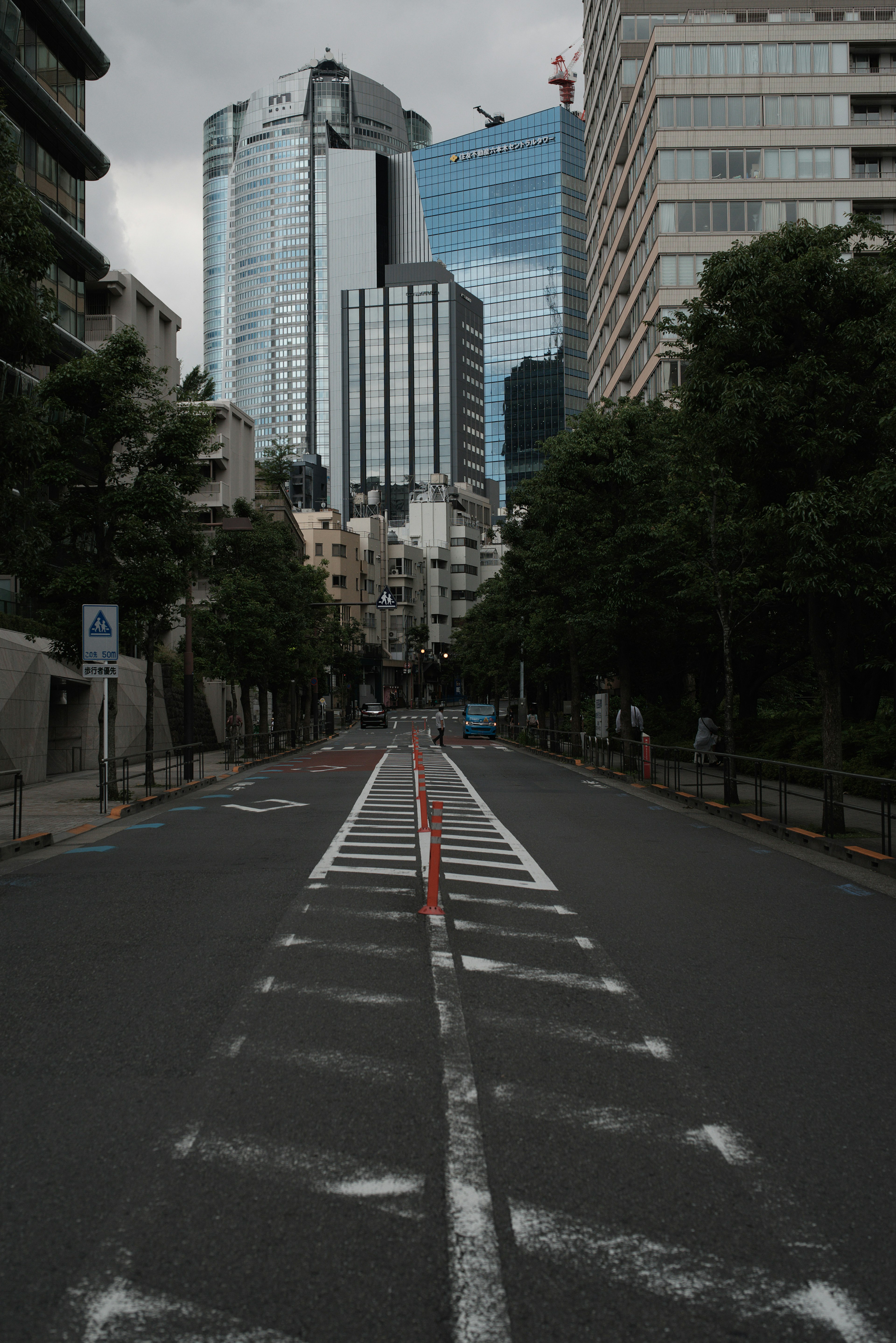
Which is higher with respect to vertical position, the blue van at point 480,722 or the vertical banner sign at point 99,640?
the vertical banner sign at point 99,640

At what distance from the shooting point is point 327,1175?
4.29 m

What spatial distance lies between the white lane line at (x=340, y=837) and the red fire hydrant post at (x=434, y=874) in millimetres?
2403

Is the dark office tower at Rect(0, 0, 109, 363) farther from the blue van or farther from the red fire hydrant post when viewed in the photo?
the blue van

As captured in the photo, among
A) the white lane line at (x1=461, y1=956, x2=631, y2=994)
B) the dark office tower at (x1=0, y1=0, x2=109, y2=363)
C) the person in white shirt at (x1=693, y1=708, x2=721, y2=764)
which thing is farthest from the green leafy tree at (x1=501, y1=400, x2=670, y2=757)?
the white lane line at (x1=461, y1=956, x2=631, y2=994)

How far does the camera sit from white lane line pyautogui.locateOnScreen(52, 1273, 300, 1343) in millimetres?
3203

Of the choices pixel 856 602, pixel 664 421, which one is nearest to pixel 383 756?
pixel 664 421

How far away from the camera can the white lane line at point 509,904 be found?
10289 millimetres

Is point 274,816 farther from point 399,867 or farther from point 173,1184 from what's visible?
point 173,1184

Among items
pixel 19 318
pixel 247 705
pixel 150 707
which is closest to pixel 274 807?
pixel 150 707

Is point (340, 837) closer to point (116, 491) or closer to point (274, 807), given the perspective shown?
point (274, 807)

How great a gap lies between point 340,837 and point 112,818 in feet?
20.0

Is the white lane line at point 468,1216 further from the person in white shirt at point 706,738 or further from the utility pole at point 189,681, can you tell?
the utility pole at point 189,681

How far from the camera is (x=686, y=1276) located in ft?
11.6

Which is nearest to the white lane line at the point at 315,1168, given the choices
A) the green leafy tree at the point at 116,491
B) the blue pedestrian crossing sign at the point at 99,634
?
the blue pedestrian crossing sign at the point at 99,634
